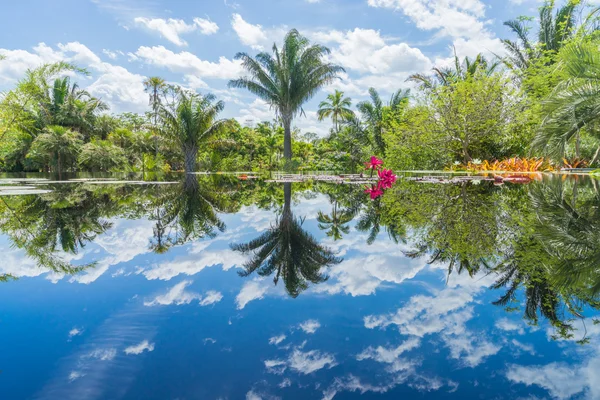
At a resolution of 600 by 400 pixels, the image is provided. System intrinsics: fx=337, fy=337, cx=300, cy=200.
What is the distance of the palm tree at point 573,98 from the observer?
25.4ft

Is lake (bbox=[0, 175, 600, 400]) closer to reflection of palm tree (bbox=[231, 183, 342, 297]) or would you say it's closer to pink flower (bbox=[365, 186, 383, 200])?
reflection of palm tree (bbox=[231, 183, 342, 297])

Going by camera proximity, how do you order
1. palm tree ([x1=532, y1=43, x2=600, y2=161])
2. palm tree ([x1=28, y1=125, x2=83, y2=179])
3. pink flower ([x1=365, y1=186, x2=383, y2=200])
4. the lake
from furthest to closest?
1. palm tree ([x1=28, y1=125, x2=83, y2=179])
2. palm tree ([x1=532, y1=43, x2=600, y2=161])
3. pink flower ([x1=365, y1=186, x2=383, y2=200])
4. the lake

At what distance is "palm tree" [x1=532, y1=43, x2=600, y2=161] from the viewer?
774 cm

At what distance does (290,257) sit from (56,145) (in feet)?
84.5

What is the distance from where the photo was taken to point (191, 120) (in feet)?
64.2

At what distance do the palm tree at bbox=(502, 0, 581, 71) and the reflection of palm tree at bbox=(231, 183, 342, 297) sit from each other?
1786 centimetres

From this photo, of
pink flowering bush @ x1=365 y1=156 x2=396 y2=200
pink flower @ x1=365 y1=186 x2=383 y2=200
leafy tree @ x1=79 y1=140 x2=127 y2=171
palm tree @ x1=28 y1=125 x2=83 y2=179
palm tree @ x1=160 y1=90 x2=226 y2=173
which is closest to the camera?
pink flower @ x1=365 y1=186 x2=383 y2=200

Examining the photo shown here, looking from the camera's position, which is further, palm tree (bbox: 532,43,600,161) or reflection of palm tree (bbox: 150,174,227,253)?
palm tree (bbox: 532,43,600,161)

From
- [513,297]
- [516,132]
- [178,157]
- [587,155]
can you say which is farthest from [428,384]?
[178,157]

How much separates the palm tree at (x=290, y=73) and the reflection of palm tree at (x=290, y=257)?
19261 millimetres

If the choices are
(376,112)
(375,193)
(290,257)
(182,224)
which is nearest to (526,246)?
(290,257)

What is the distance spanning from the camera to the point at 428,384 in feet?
2.90

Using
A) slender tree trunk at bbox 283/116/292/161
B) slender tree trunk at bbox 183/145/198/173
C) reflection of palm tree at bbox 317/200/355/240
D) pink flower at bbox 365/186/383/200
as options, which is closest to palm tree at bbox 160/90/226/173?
slender tree trunk at bbox 183/145/198/173

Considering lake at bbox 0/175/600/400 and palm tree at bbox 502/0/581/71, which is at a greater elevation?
palm tree at bbox 502/0/581/71
